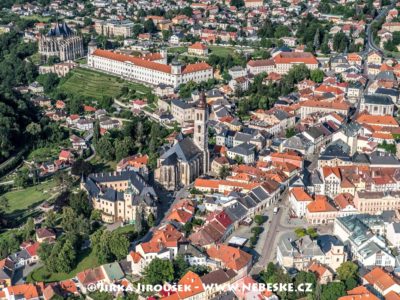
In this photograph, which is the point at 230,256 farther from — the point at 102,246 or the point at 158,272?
the point at 102,246

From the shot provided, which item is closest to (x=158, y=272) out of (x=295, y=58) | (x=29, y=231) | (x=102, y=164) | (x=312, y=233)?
(x=312, y=233)

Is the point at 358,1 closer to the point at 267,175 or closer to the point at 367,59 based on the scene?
the point at 367,59

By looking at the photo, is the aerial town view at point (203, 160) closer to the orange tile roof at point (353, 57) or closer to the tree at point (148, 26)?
the orange tile roof at point (353, 57)

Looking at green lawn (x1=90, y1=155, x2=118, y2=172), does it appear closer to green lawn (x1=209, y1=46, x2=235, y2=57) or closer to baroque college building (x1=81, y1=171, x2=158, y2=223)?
baroque college building (x1=81, y1=171, x2=158, y2=223)

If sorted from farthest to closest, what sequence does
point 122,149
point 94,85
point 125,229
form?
point 94,85 → point 122,149 → point 125,229

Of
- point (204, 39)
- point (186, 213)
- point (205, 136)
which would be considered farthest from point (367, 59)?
point (186, 213)

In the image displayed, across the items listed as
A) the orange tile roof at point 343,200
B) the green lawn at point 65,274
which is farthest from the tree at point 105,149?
the orange tile roof at point 343,200
